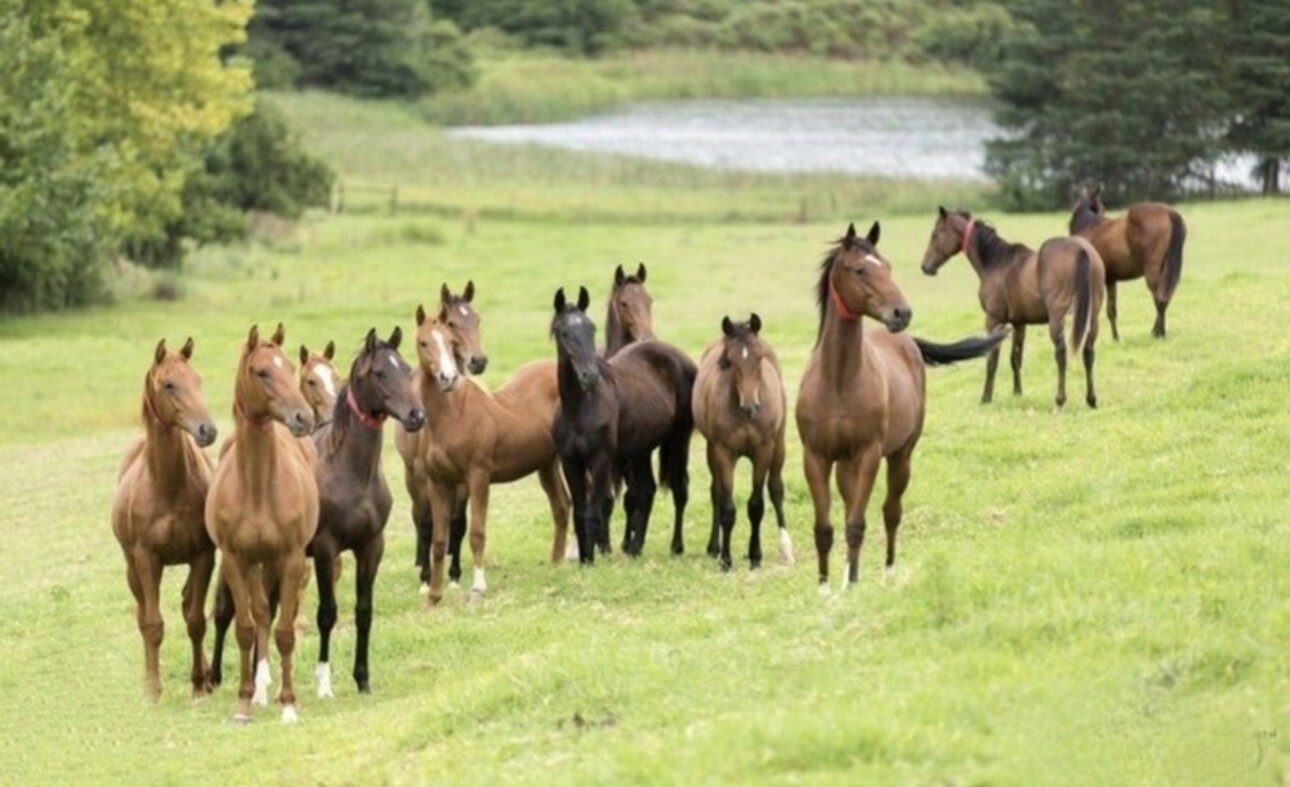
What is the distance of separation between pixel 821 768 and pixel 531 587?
8.05 meters

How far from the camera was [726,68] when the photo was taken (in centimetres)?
11188

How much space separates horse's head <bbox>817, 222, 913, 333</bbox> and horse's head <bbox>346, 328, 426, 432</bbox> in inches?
107

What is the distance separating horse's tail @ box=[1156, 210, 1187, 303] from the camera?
24.9 m

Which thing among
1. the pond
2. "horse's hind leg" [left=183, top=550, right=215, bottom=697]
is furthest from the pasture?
the pond

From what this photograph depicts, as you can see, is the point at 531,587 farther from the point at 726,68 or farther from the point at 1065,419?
the point at 726,68

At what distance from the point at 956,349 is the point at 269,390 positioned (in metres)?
6.05

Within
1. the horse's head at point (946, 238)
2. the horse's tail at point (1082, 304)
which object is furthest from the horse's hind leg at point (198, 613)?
the horse's head at point (946, 238)

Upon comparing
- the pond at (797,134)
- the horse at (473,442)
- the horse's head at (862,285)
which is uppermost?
the horse's head at (862,285)

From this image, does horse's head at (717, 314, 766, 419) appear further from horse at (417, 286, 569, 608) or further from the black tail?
horse at (417, 286, 569, 608)

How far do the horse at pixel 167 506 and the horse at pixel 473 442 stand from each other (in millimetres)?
2373

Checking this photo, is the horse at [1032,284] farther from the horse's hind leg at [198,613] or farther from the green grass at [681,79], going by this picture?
the green grass at [681,79]

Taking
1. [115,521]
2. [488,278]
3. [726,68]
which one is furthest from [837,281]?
[726,68]

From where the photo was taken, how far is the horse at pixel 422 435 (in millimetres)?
16656

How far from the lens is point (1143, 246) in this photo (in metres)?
25.5
